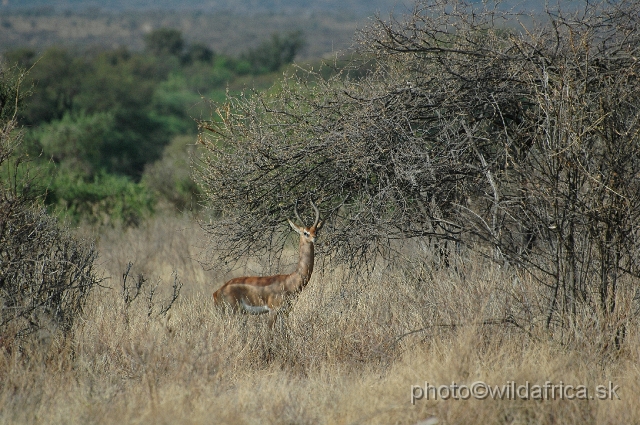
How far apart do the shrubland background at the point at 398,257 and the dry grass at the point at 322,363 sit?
0.02m

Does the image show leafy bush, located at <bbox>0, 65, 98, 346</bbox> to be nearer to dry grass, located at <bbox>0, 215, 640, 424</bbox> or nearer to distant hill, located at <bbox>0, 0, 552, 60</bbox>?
dry grass, located at <bbox>0, 215, 640, 424</bbox>

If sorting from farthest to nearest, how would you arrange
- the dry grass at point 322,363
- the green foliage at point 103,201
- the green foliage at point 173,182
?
1. the green foliage at point 173,182
2. the green foliage at point 103,201
3. the dry grass at point 322,363

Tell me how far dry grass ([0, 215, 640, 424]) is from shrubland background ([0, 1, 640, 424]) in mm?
21

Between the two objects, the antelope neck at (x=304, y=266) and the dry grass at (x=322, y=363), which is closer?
the dry grass at (x=322, y=363)

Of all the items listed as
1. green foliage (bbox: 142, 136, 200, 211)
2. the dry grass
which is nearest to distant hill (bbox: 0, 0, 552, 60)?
green foliage (bbox: 142, 136, 200, 211)

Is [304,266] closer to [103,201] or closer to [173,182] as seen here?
[103,201]

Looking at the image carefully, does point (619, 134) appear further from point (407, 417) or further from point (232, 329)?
point (232, 329)

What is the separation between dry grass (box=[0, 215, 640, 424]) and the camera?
523 centimetres

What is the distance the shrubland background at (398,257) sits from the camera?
5566 mm

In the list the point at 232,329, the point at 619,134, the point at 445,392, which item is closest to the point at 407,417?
the point at 445,392

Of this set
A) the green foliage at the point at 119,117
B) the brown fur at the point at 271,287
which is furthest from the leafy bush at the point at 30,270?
the brown fur at the point at 271,287

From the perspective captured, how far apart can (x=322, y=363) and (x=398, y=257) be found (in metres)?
2.64

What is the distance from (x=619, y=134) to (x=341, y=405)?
10.3 feet

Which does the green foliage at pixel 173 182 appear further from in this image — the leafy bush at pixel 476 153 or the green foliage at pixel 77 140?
the leafy bush at pixel 476 153
